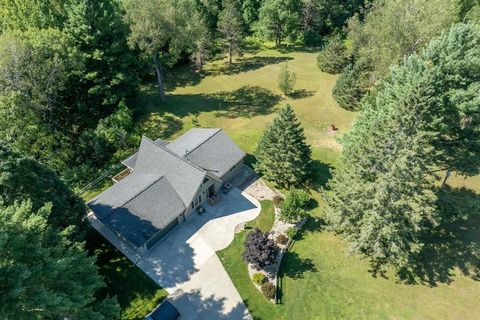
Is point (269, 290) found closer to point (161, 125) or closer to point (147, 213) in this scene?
point (147, 213)

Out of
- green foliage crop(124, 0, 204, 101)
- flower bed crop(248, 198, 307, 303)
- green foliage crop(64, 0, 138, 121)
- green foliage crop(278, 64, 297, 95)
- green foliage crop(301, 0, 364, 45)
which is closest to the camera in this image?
flower bed crop(248, 198, 307, 303)

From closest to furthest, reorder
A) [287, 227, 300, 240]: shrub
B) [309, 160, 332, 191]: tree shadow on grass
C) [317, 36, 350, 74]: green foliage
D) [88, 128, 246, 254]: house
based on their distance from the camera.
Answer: [88, 128, 246, 254]: house < [287, 227, 300, 240]: shrub < [309, 160, 332, 191]: tree shadow on grass < [317, 36, 350, 74]: green foliage

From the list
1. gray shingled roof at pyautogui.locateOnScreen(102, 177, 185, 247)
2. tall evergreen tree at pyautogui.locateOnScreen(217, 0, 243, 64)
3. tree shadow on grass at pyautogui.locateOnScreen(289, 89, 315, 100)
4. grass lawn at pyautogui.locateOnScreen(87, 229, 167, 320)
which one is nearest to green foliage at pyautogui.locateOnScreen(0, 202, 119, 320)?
grass lawn at pyautogui.locateOnScreen(87, 229, 167, 320)

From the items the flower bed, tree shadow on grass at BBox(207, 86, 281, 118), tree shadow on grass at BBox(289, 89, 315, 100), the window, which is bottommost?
the flower bed

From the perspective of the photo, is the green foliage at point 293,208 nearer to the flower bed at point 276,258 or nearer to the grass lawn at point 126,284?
the flower bed at point 276,258

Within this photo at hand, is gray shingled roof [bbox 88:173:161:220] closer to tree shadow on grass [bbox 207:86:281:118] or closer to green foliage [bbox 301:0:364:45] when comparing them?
tree shadow on grass [bbox 207:86:281:118]

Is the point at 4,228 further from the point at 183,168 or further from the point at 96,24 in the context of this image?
the point at 96,24

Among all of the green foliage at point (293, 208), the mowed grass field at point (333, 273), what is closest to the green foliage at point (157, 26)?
the mowed grass field at point (333, 273)

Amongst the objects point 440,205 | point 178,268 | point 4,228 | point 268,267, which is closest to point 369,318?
point 268,267
